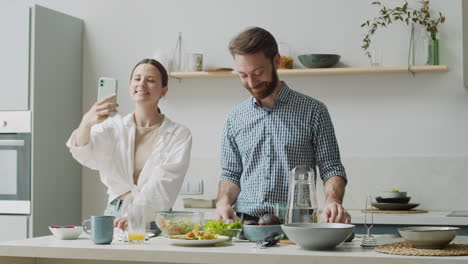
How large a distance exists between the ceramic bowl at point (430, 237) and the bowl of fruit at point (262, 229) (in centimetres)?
42

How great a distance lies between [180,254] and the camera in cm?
200

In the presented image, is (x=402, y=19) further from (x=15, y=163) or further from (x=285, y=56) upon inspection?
(x=15, y=163)

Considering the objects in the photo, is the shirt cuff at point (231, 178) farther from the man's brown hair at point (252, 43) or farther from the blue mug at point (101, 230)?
the blue mug at point (101, 230)

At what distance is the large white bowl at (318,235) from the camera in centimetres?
195

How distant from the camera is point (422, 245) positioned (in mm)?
1963

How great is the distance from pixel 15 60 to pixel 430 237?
3172 mm

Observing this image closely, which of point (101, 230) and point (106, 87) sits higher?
point (106, 87)

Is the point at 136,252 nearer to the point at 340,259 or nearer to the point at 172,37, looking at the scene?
the point at 340,259

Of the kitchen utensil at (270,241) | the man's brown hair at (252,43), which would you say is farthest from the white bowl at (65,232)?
the man's brown hair at (252,43)

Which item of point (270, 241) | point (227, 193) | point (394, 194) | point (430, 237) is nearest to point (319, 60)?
point (394, 194)

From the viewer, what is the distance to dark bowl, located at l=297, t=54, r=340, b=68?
13.9 feet

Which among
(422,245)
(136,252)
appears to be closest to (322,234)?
(422,245)

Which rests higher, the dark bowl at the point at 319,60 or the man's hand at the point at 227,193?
the dark bowl at the point at 319,60

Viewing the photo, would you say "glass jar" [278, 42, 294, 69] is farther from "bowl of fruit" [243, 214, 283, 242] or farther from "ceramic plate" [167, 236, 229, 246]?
"ceramic plate" [167, 236, 229, 246]
